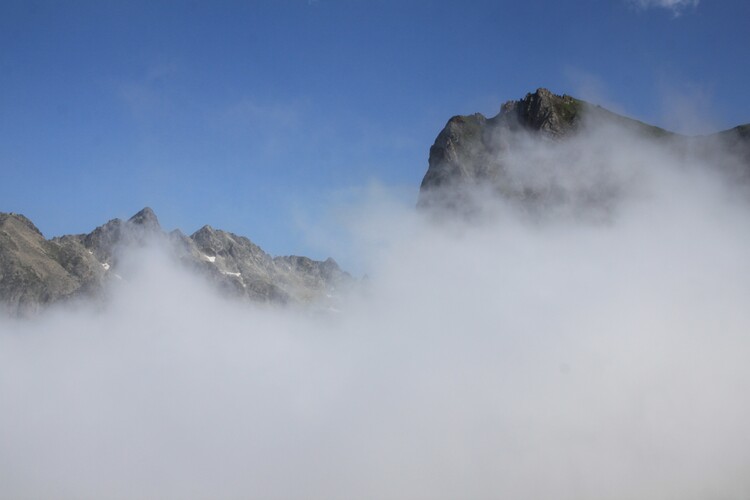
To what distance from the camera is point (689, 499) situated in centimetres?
19988

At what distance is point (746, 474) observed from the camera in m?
198

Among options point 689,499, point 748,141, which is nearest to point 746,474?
point 689,499

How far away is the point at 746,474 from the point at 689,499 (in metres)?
17.4

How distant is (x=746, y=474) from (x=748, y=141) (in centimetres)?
9541

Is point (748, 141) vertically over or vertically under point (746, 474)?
over

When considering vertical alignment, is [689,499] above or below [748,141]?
below

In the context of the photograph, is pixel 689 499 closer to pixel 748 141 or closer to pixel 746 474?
pixel 746 474

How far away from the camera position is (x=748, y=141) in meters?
199

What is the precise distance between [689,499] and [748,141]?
105 meters
